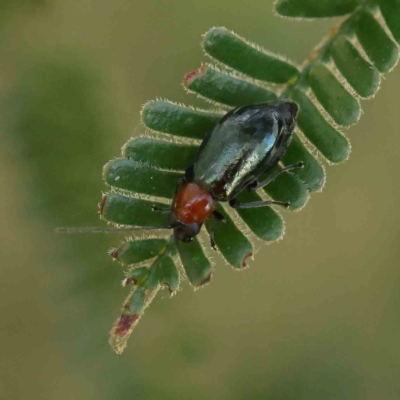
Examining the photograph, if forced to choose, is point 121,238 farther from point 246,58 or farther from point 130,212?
point 246,58

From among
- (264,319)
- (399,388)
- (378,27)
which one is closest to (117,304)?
(264,319)

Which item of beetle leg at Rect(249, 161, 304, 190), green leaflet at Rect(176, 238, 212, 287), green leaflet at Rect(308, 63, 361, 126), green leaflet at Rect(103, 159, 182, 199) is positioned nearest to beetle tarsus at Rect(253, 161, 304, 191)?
beetle leg at Rect(249, 161, 304, 190)

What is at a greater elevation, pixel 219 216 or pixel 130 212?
pixel 219 216

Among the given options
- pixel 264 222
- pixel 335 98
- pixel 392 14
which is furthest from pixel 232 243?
pixel 392 14

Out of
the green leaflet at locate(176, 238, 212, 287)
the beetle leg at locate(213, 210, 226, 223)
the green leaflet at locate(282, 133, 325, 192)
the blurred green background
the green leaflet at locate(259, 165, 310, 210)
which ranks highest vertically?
the green leaflet at locate(282, 133, 325, 192)

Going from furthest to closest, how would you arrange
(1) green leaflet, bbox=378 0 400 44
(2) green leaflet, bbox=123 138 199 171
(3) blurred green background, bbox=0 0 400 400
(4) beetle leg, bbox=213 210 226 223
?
1. (3) blurred green background, bbox=0 0 400 400
2. (4) beetle leg, bbox=213 210 226 223
3. (2) green leaflet, bbox=123 138 199 171
4. (1) green leaflet, bbox=378 0 400 44

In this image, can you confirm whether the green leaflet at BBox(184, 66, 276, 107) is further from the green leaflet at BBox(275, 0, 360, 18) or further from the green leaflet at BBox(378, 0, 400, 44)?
the green leaflet at BBox(378, 0, 400, 44)

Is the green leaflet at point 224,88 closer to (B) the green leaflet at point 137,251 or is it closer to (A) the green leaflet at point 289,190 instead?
(A) the green leaflet at point 289,190

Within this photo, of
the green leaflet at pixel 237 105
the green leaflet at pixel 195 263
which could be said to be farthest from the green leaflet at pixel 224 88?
the green leaflet at pixel 195 263
